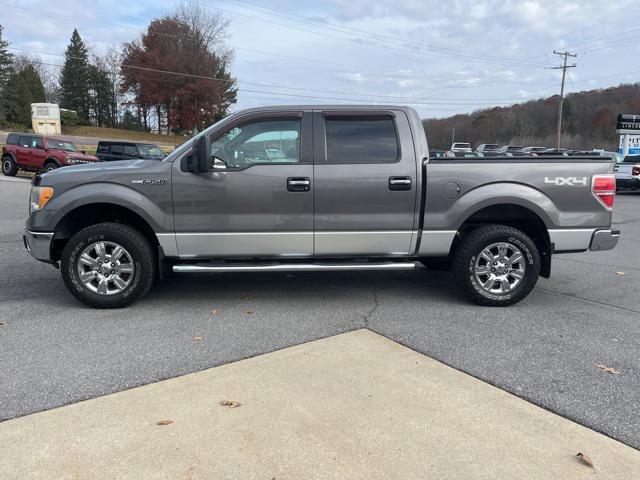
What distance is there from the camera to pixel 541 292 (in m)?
5.85

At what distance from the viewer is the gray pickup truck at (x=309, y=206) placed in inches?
193

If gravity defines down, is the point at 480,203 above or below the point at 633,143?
below

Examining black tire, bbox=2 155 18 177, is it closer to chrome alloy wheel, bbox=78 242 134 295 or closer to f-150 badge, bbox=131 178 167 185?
chrome alloy wheel, bbox=78 242 134 295

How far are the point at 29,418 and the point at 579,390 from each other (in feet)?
11.4

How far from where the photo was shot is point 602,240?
17.0 feet

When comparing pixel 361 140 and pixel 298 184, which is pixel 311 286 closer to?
pixel 298 184

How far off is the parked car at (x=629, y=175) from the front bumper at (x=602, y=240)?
1597 cm

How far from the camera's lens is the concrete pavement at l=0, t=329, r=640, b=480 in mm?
2537

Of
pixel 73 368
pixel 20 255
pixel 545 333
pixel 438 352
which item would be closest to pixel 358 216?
pixel 438 352

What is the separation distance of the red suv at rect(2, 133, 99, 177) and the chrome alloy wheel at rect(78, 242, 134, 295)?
1812 cm

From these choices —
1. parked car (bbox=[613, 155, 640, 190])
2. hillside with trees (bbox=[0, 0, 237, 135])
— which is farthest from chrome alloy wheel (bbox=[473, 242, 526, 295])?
hillside with trees (bbox=[0, 0, 237, 135])

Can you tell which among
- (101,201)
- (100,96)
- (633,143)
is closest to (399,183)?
(101,201)

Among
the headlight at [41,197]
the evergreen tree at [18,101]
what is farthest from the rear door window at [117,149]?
the evergreen tree at [18,101]

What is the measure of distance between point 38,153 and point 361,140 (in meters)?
20.6
